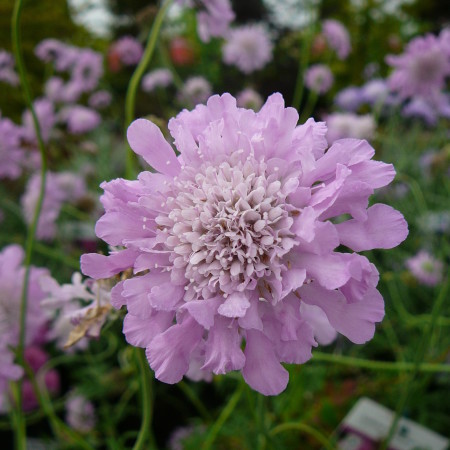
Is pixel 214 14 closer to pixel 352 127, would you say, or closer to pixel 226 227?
pixel 226 227

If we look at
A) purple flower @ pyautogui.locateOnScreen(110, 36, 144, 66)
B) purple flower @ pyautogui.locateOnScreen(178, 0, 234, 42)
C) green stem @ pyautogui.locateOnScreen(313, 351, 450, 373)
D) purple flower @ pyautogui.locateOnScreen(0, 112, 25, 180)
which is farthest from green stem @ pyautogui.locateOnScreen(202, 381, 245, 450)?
purple flower @ pyautogui.locateOnScreen(110, 36, 144, 66)

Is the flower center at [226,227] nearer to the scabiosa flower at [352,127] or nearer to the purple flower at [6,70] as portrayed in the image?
the scabiosa flower at [352,127]

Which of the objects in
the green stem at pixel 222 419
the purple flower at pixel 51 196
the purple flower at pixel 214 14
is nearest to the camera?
the green stem at pixel 222 419

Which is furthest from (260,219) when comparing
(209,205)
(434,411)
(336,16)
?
(336,16)

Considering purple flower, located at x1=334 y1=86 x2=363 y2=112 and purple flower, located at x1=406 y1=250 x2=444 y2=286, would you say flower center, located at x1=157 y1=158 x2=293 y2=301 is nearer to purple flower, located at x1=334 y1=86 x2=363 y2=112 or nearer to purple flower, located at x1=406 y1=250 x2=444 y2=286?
purple flower, located at x1=406 y1=250 x2=444 y2=286

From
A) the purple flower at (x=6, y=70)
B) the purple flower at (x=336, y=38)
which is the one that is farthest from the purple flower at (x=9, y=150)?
the purple flower at (x=336, y=38)

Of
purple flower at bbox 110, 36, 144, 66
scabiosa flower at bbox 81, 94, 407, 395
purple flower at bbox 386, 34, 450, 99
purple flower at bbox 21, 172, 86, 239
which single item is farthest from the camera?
purple flower at bbox 110, 36, 144, 66

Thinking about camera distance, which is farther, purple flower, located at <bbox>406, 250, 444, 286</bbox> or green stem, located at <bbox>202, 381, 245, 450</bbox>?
purple flower, located at <bbox>406, 250, 444, 286</bbox>

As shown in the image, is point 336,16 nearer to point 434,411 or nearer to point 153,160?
point 434,411
